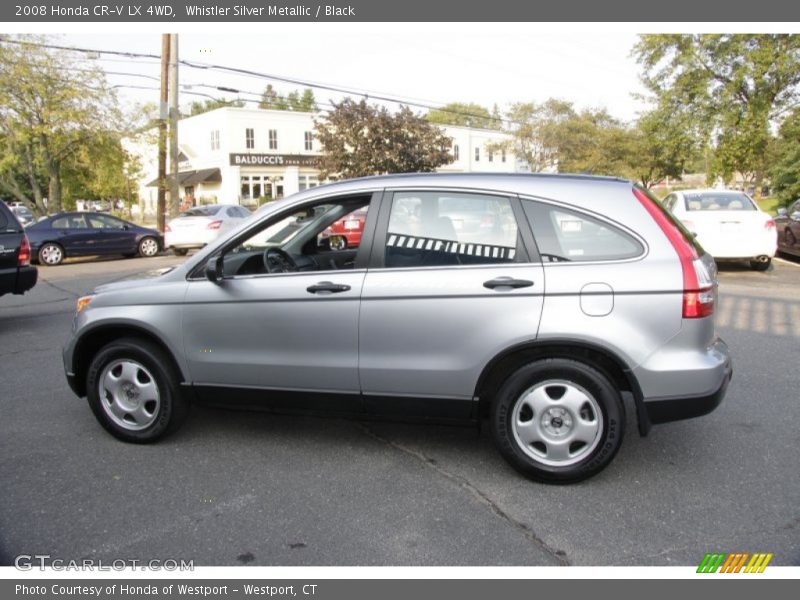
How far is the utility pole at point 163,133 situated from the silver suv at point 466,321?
19.5m

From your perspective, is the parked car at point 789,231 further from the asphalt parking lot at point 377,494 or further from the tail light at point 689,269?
the tail light at point 689,269

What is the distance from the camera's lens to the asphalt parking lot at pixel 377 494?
301 cm

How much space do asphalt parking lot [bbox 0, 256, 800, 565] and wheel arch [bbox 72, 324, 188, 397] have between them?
460mm

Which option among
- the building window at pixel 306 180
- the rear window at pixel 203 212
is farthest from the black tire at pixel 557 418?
the building window at pixel 306 180

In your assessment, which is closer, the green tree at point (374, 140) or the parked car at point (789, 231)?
the parked car at point (789, 231)

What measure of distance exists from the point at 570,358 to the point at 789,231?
12753 millimetres

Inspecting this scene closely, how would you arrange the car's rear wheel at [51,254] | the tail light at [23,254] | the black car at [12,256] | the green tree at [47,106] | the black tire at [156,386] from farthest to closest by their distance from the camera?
A: 1. the green tree at [47,106]
2. the car's rear wheel at [51,254]
3. the tail light at [23,254]
4. the black car at [12,256]
5. the black tire at [156,386]

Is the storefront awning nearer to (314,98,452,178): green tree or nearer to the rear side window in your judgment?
(314,98,452,178): green tree

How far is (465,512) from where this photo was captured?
10.9ft

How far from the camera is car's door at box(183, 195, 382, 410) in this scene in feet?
12.4

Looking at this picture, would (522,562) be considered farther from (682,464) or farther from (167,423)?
(167,423)

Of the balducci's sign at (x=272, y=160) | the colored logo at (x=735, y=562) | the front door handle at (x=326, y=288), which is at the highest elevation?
the balducci's sign at (x=272, y=160)

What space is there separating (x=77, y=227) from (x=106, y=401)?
1446cm

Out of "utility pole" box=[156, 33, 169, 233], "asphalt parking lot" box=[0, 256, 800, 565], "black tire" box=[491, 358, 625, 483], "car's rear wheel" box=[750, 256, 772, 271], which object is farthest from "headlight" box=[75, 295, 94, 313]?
"utility pole" box=[156, 33, 169, 233]
